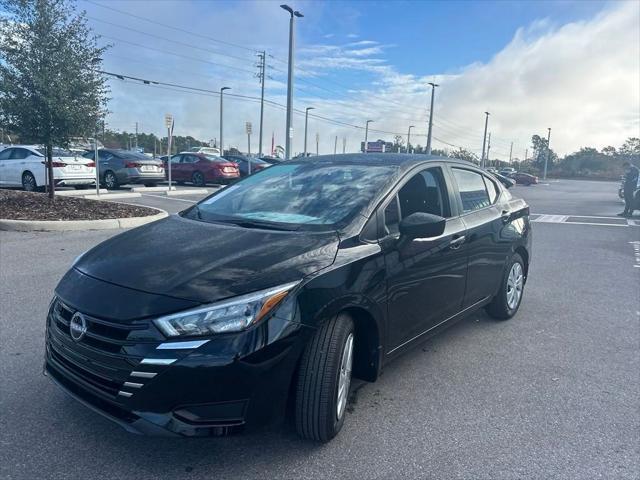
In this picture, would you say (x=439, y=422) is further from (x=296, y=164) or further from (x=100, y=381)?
(x=296, y=164)

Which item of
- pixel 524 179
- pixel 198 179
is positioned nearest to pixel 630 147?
pixel 524 179

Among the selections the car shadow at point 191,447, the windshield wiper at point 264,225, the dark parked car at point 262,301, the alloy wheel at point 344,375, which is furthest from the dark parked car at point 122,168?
the alloy wheel at point 344,375

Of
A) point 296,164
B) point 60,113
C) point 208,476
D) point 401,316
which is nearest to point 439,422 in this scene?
point 401,316

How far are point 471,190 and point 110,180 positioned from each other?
16035 millimetres

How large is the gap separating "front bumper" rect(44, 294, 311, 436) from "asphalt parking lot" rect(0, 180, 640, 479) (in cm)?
35

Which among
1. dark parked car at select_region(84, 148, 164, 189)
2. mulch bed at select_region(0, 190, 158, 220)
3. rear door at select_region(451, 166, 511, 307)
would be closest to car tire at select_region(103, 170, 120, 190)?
dark parked car at select_region(84, 148, 164, 189)

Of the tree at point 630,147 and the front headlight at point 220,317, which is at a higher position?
the tree at point 630,147

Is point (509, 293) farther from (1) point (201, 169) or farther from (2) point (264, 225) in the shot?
(1) point (201, 169)

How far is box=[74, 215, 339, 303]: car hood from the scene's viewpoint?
2.48m

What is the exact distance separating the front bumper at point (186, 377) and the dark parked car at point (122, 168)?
1644 cm

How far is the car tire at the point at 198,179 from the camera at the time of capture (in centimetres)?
2180

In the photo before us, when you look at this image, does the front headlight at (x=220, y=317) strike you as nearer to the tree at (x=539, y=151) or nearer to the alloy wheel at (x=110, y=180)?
the alloy wheel at (x=110, y=180)

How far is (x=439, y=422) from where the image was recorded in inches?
123

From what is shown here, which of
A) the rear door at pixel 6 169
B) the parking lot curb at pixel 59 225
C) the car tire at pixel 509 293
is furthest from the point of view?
the rear door at pixel 6 169
